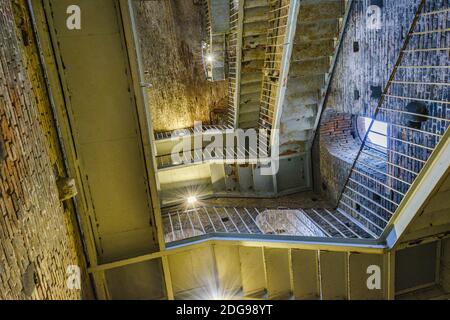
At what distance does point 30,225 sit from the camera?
298 cm

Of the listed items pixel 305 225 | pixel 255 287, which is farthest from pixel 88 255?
pixel 305 225

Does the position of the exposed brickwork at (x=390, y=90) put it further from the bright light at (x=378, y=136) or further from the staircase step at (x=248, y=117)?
the staircase step at (x=248, y=117)

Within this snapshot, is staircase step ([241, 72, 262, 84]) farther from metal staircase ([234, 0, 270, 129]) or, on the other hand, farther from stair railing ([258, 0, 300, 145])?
stair railing ([258, 0, 300, 145])

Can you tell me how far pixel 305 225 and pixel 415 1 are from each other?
4291 millimetres

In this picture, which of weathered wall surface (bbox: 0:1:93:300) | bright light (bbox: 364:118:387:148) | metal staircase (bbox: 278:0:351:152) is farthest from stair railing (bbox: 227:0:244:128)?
weathered wall surface (bbox: 0:1:93:300)

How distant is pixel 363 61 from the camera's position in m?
6.04

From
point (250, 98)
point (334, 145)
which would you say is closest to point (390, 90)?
point (334, 145)

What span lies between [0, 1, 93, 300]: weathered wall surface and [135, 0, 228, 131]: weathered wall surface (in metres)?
7.42

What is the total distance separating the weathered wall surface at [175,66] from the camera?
35.6ft

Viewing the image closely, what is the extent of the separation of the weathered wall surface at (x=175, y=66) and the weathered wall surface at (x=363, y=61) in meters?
5.63

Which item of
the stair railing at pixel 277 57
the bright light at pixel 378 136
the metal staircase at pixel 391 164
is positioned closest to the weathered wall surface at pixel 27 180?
the metal staircase at pixel 391 164

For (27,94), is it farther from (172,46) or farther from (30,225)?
(172,46)

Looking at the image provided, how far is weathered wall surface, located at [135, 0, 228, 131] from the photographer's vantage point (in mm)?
10852

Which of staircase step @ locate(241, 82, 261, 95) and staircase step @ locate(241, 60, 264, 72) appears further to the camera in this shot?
staircase step @ locate(241, 82, 261, 95)
